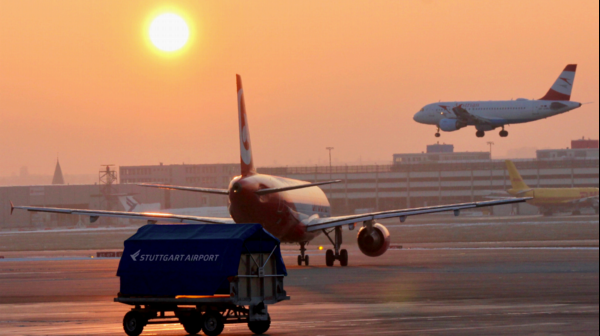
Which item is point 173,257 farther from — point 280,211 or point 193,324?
point 280,211

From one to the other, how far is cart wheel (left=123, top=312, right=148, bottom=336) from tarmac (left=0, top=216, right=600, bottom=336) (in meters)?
0.36

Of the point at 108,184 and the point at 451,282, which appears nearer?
the point at 451,282

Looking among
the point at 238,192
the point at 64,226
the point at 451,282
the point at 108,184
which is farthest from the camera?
the point at 108,184

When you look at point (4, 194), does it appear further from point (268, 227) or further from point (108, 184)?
point (108, 184)

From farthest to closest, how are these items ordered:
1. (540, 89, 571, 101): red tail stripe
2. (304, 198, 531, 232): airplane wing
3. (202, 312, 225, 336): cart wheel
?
(540, 89, 571, 101): red tail stripe, (304, 198, 531, 232): airplane wing, (202, 312, 225, 336): cart wheel

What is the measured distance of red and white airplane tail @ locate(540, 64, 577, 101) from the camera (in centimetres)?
12694

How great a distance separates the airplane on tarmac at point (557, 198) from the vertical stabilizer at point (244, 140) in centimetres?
10690

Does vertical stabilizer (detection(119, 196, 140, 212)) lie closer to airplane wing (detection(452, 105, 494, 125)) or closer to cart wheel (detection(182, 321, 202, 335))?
airplane wing (detection(452, 105, 494, 125))

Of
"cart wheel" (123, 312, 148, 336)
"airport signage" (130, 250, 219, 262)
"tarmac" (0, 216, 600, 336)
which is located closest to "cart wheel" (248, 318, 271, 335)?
"tarmac" (0, 216, 600, 336)

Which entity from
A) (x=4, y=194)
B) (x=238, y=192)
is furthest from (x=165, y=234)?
(x=4, y=194)

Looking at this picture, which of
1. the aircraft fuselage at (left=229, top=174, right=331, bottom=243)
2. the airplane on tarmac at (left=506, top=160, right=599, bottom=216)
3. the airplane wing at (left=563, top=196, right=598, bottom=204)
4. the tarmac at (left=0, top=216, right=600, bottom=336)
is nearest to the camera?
the tarmac at (left=0, top=216, right=600, bottom=336)

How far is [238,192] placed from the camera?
41.7 m

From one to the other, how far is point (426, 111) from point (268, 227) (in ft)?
302

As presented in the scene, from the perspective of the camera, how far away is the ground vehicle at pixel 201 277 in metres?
20.8
